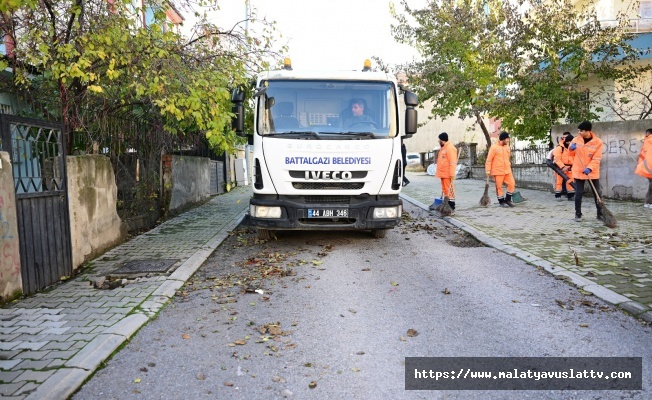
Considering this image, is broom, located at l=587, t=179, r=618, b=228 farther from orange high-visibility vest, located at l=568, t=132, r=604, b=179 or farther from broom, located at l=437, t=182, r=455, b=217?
broom, located at l=437, t=182, r=455, b=217

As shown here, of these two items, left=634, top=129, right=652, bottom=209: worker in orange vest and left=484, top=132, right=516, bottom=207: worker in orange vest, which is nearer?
left=634, top=129, right=652, bottom=209: worker in orange vest

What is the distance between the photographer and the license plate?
7652 mm

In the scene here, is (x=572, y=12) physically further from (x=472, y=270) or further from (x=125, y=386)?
(x=125, y=386)

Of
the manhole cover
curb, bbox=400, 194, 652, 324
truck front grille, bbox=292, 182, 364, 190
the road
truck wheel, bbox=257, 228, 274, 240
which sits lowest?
the road

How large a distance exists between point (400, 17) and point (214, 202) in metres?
11.8

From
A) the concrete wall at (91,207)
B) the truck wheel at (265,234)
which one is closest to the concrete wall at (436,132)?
the truck wheel at (265,234)

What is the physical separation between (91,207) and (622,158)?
12579mm

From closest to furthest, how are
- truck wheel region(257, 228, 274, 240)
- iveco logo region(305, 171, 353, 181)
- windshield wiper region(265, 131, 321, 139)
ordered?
1. iveco logo region(305, 171, 353, 181)
2. windshield wiper region(265, 131, 321, 139)
3. truck wheel region(257, 228, 274, 240)

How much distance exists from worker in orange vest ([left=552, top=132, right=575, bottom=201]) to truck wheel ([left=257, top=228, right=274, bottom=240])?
8.46m

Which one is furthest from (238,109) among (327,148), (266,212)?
(266,212)

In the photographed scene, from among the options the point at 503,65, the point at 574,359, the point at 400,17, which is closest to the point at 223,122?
the point at 574,359

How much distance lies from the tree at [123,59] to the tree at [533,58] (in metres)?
10.7

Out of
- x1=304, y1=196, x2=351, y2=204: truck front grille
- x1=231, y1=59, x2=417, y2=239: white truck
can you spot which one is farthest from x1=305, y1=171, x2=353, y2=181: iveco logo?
x1=304, y1=196, x2=351, y2=204: truck front grille

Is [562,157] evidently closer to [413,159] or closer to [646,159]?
[646,159]
